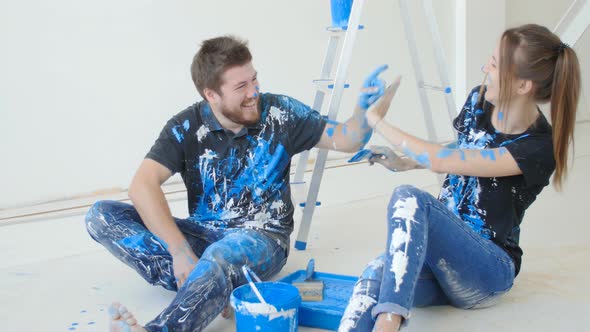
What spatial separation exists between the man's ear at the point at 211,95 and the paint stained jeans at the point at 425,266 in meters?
0.77

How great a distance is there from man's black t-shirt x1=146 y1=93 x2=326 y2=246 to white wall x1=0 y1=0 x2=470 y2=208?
5.52ft

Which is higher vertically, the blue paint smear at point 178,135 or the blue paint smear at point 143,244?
the blue paint smear at point 178,135

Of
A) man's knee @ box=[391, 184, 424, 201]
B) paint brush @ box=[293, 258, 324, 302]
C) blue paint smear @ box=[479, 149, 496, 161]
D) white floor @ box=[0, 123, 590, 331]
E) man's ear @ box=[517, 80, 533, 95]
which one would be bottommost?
white floor @ box=[0, 123, 590, 331]

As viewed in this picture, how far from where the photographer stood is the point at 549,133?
180cm

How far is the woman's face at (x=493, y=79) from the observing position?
5.99ft

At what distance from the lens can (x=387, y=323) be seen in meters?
1.54

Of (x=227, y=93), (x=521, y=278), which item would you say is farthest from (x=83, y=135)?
(x=521, y=278)

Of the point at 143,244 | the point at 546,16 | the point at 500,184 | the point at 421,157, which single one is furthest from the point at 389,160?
the point at 546,16

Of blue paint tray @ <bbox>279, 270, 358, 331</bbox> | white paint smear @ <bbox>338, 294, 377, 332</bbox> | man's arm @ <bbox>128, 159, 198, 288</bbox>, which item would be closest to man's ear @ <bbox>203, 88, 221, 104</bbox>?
man's arm @ <bbox>128, 159, 198, 288</bbox>

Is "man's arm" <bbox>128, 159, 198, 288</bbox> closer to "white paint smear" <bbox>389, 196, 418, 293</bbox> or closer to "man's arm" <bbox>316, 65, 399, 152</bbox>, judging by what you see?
"man's arm" <bbox>316, 65, 399, 152</bbox>

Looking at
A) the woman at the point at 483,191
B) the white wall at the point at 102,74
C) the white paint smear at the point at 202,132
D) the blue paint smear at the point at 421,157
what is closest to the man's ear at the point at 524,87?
the woman at the point at 483,191

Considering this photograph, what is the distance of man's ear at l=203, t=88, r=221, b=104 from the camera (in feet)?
7.06

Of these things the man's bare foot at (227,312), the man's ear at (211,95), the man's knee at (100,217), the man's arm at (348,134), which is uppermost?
the man's ear at (211,95)

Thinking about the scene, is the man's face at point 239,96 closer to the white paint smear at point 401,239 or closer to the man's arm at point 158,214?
the man's arm at point 158,214
